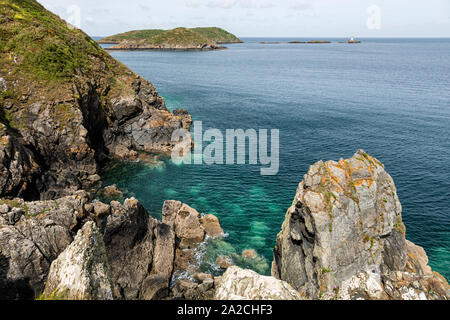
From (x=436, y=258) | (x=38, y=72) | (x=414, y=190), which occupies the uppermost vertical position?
(x=38, y=72)

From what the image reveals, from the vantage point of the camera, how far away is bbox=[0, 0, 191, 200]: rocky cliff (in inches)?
1715

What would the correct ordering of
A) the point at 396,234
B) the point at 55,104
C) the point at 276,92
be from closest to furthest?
the point at 396,234 < the point at 55,104 < the point at 276,92

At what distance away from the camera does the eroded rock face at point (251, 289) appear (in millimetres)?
11625

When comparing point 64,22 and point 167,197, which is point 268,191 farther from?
point 64,22

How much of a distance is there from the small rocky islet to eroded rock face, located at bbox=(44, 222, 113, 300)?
0.16 feet

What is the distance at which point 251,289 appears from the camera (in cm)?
1191

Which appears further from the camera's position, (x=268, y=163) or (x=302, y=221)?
(x=268, y=163)

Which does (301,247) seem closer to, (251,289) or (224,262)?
(224,262)

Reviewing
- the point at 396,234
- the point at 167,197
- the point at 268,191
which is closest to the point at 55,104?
the point at 167,197

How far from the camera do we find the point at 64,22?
273 feet

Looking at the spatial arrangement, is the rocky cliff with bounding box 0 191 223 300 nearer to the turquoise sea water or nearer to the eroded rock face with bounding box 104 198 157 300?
the eroded rock face with bounding box 104 198 157 300

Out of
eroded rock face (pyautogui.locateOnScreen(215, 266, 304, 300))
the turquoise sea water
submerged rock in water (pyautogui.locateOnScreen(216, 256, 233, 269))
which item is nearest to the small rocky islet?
eroded rock face (pyautogui.locateOnScreen(215, 266, 304, 300))

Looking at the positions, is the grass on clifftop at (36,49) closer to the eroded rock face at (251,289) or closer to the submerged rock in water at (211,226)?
the submerged rock in water at (211,226)

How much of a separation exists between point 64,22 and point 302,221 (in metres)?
92.9
